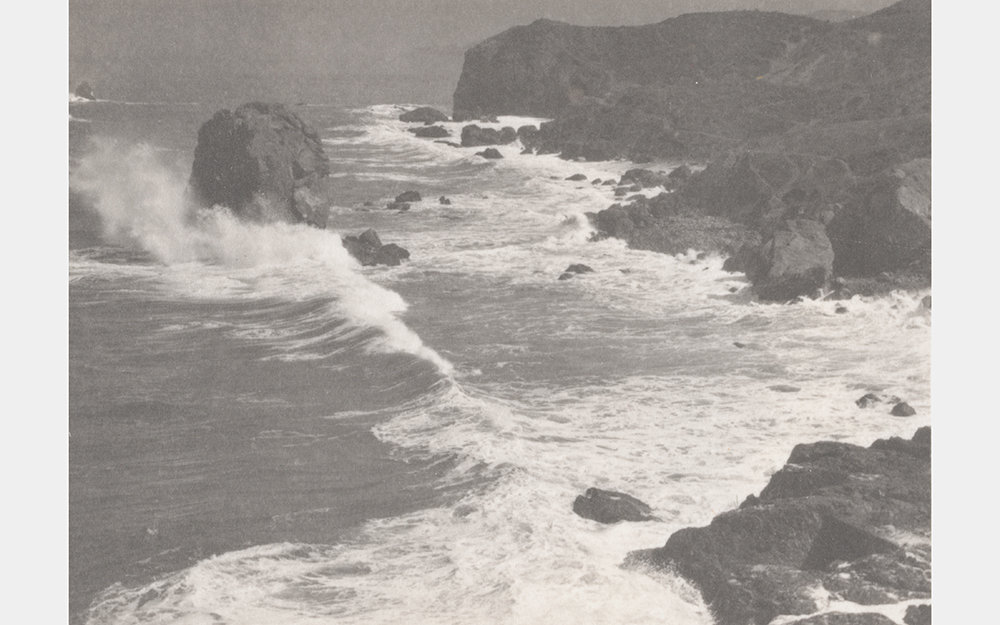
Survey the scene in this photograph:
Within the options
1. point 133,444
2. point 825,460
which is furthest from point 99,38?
point 825,460

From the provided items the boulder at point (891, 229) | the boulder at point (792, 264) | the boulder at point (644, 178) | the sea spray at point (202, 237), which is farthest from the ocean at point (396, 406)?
the boulder at point (644, 178)

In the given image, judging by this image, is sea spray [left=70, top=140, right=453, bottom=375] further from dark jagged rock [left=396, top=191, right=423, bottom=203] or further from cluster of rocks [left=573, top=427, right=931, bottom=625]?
cluster of rocks [left=573, top=427, right=931, bottom=625]

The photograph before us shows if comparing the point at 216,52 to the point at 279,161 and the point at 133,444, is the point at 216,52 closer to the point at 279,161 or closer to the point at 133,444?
the point at 133,444

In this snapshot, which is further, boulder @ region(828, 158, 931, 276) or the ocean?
boulder @ region(828, 158, 931, 276)

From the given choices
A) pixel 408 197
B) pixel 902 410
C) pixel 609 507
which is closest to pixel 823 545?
pixel 609 507

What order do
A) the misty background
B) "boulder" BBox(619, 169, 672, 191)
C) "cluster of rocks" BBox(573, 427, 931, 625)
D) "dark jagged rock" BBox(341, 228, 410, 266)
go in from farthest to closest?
"boulder" BBox(619, 169, 672, 191) → "dark jagged rock" BBox(341, 228, 410, 266) → the misty background → "cluster of rocks" BBox(573, 427, 931, 625)

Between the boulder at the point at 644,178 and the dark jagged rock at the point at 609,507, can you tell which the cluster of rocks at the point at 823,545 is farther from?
the boulder at the point at 644,178

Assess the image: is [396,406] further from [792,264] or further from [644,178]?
[644,178]

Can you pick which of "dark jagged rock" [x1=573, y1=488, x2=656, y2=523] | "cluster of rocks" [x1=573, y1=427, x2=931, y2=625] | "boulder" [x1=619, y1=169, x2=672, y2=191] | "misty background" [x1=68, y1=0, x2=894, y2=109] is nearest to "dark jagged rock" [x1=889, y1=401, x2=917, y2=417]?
"cluster of rocks" [x1=573, y1=427, x2=931, y2=625]
